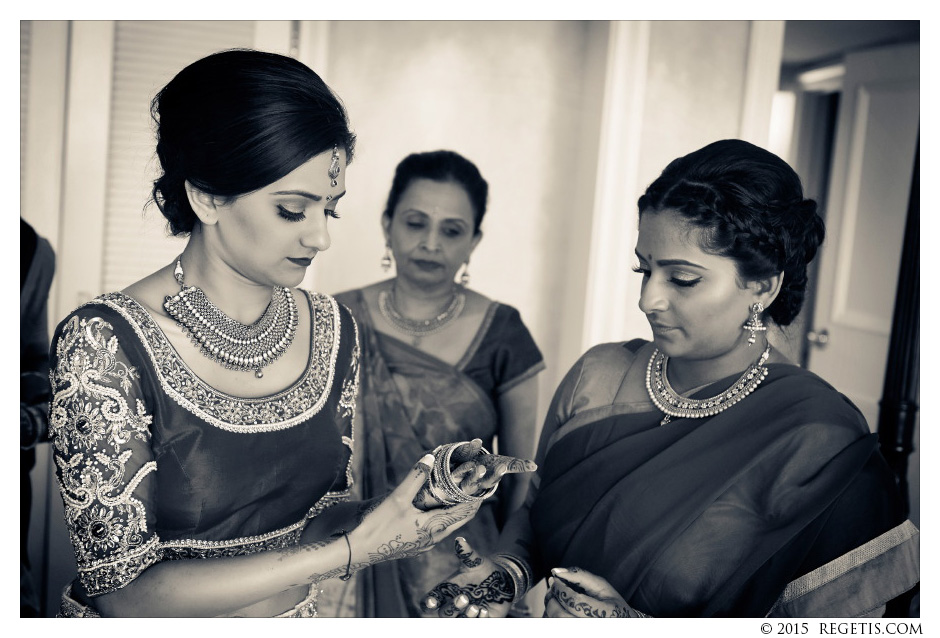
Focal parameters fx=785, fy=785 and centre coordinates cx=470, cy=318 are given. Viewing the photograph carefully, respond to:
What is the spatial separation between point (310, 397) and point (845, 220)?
1514 millimetres

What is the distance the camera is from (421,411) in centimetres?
201

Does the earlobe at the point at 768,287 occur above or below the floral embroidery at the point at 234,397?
above

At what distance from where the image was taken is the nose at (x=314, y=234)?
54.8 inches

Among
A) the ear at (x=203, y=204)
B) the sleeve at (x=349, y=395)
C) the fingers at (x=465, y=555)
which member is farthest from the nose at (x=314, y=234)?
the fingers at (x=465, y=555)

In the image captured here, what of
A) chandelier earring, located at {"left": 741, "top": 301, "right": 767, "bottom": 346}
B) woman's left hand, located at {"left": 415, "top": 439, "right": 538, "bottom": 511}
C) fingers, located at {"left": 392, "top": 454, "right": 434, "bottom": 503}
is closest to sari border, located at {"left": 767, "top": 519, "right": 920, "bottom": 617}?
chandelier earring, located at {"left": 741, "top": 301, "right": 767, "bottom": 346}

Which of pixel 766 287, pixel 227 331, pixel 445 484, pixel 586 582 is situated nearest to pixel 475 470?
pixel 445 484

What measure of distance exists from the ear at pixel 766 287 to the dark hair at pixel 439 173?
2.75 ft

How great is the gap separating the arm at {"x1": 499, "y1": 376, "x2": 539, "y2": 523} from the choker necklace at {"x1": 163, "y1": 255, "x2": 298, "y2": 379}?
733mm

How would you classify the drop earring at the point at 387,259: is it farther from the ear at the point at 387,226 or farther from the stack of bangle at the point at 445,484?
the stack of bangle at the point at 445,484

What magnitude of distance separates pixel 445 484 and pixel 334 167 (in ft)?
1.95

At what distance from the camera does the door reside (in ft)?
6.82
